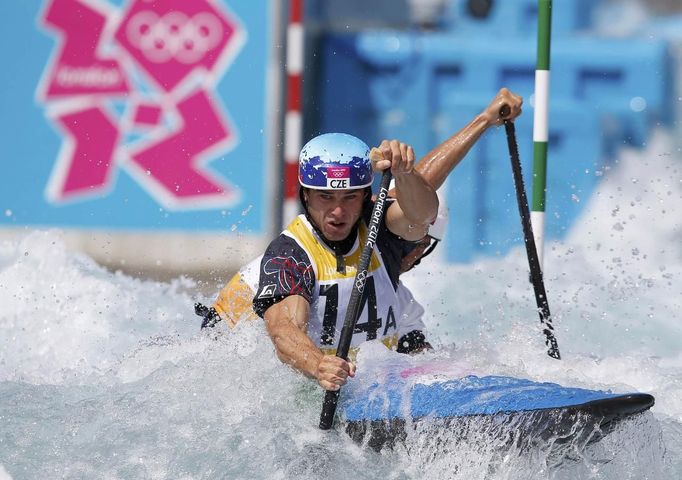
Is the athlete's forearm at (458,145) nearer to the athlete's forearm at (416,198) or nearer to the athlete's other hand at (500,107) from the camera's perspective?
the athlete's other hand at (500,107)

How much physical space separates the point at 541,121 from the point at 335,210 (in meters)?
1.85

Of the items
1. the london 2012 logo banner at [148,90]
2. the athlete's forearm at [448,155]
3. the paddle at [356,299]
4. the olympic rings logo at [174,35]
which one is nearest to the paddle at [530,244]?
the athlete's forearm at [448,155]

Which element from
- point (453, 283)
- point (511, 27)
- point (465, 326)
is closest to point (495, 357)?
point (465, 326)

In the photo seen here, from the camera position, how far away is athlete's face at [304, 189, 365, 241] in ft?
14.6

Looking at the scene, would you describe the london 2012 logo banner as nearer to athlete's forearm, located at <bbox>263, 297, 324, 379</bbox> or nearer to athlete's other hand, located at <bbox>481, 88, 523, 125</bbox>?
athlete's other hand, located at <bbox>481, 88, 523, 125</bbox>

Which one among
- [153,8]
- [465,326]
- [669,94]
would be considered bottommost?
[465,326]

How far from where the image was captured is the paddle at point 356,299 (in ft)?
13.5

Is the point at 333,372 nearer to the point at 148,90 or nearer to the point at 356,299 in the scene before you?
the point at 356,299

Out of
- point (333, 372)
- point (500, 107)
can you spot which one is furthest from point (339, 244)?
point (500, 107)

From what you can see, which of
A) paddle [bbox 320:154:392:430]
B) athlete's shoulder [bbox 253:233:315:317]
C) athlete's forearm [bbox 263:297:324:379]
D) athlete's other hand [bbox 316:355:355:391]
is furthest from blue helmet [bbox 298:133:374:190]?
athlete's other hand [bbox 316:355:355:391]

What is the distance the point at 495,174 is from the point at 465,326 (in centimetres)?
147

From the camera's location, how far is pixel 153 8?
7648mm

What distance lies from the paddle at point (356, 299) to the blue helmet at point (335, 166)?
128 millimetres

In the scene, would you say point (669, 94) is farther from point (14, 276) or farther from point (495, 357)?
point (14, 276)
